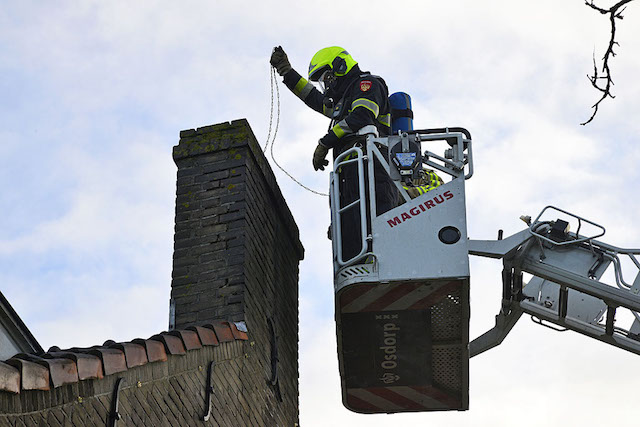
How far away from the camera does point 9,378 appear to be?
4.48 m

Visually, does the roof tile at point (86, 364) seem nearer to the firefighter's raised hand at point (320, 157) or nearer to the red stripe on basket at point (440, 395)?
the red stripe on basket at point (440, 395)

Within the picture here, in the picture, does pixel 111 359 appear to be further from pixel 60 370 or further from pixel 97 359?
pixel 60 370

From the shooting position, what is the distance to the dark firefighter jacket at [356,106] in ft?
28.6

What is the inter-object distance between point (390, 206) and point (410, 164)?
51cm

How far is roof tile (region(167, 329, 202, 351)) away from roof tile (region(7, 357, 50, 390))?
1.68 meters

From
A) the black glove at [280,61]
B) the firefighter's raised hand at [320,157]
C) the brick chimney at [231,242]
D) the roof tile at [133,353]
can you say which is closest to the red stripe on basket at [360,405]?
the brick chimney at [231,242]

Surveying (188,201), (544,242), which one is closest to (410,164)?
(544,242)

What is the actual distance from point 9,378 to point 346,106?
5179 millimetres

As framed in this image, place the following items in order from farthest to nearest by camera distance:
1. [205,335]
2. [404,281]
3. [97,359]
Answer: [404,281]
[205,335]
[97,359]

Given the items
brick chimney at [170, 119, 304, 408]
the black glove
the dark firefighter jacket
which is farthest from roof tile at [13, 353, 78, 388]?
the black glove

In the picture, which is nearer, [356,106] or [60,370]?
[60,370]

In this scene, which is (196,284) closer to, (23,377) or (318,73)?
(318,73)

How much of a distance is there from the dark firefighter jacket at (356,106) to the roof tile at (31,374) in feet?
14.6

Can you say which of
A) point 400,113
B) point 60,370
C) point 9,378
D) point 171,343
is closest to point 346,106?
point 400,113
